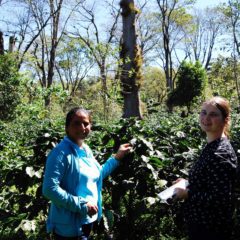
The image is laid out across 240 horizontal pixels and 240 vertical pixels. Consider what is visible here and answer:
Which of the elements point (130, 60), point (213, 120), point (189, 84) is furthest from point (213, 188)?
point (189, 84)

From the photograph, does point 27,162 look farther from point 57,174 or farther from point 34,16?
point 34,16

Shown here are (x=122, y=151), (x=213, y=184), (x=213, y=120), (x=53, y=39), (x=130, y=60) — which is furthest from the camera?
(x=53, y=39)

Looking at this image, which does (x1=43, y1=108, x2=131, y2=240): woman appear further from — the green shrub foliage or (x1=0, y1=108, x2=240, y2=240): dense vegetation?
the green shrub foliage

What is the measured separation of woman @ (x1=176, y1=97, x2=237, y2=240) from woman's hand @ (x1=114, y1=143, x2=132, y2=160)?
37.9 inches

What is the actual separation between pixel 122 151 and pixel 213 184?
121 cm

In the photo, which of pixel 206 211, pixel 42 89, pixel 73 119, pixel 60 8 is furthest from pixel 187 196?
pixel 60 8

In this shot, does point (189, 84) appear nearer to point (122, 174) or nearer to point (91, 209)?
point (122, 174)

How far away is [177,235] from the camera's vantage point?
187 inches

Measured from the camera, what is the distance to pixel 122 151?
3.33 m

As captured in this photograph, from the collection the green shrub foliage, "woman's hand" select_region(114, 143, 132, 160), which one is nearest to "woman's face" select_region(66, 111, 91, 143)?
"woman's hand" select_region(114, 143, 132, 160)

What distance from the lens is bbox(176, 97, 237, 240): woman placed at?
225 cm

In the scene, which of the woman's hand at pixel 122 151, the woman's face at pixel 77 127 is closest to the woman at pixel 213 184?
the woman's face at pixel 77 127

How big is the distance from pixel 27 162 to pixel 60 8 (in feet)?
93.6

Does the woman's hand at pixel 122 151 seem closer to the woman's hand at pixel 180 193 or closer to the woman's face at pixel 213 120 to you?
the woman's hand at pixel 180 193
